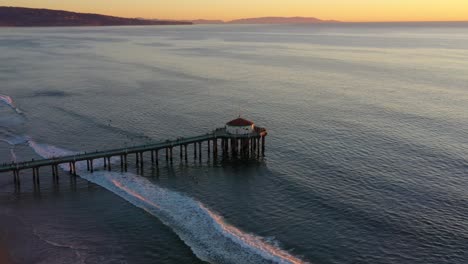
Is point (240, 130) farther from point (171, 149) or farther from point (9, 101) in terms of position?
point (9, 101)

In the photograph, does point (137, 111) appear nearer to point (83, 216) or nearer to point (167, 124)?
point (167, 124)

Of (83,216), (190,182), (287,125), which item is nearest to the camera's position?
(83,216)

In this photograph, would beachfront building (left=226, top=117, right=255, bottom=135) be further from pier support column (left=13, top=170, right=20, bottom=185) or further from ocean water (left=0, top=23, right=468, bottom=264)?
pier support column (left=13, top=170, right=20, bottom=185)

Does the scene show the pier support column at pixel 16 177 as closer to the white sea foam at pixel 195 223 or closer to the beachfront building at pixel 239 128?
the white sea foam at pixel 195 223

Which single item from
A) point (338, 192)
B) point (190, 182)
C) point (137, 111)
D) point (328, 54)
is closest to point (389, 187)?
point (338, 192)

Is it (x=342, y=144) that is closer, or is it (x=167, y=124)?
(x=342, y=144)

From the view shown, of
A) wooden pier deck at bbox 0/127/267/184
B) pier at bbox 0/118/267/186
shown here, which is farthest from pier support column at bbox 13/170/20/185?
pier at bbox 0/118/267/186

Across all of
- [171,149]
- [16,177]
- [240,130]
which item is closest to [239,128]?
[240,130]

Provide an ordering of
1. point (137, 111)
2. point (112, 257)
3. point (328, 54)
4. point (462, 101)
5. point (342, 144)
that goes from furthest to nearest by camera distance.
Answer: point (328, 54)
point (462, 101)
point (137, 111)
point (342, 144)
point (112, 257)

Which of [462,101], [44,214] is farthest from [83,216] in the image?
[462,101]
